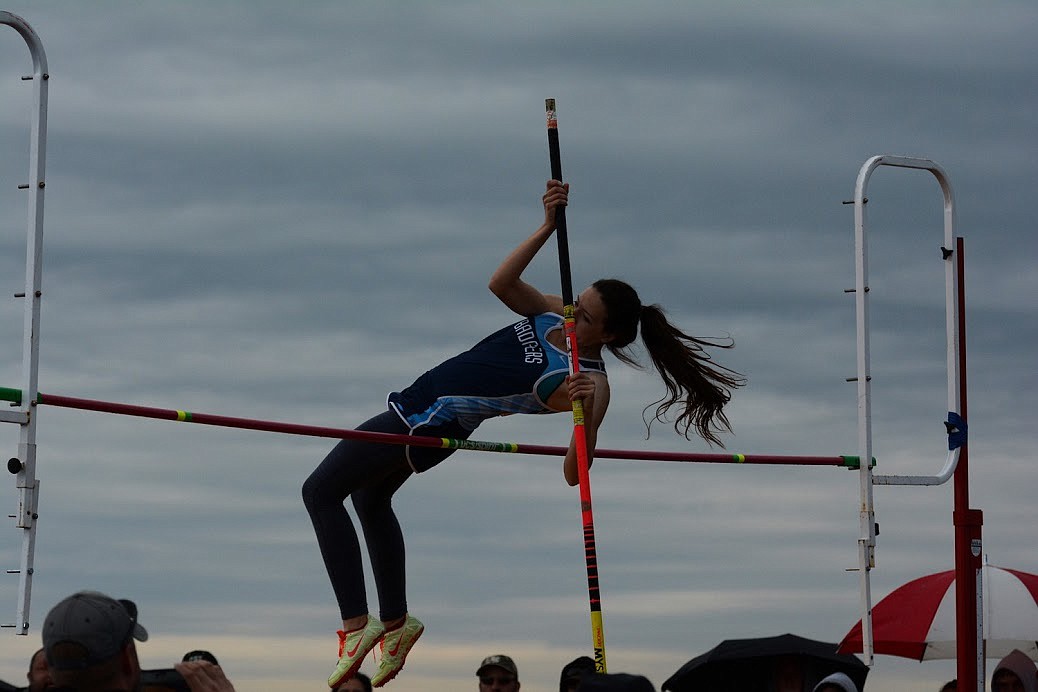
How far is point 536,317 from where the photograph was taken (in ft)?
26.9

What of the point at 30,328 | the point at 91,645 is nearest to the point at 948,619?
the point at 30,328

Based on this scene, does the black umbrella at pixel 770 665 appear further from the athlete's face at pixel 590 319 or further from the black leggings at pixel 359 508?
the athlete's face at pixel 590 319

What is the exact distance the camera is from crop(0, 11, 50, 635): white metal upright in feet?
21.9

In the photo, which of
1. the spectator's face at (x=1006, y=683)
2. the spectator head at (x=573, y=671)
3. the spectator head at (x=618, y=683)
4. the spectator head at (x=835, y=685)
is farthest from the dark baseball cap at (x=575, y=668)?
the spectator head at (x=618, y=683)

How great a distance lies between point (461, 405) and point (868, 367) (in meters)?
2.31

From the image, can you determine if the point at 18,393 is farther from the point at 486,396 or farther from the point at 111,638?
the point at 111,638

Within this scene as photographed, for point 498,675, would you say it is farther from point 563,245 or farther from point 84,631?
point 84,631

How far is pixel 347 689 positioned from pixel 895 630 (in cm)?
456

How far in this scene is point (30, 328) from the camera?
273 inches

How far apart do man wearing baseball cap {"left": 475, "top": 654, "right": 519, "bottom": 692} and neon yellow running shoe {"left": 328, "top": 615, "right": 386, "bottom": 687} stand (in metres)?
0.83

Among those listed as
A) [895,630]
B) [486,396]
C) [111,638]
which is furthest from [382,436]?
Answer: [895,630]

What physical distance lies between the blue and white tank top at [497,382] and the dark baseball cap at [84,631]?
14.0 ft

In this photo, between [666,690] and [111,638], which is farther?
[666,690]

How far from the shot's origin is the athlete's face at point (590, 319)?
7961 mm
